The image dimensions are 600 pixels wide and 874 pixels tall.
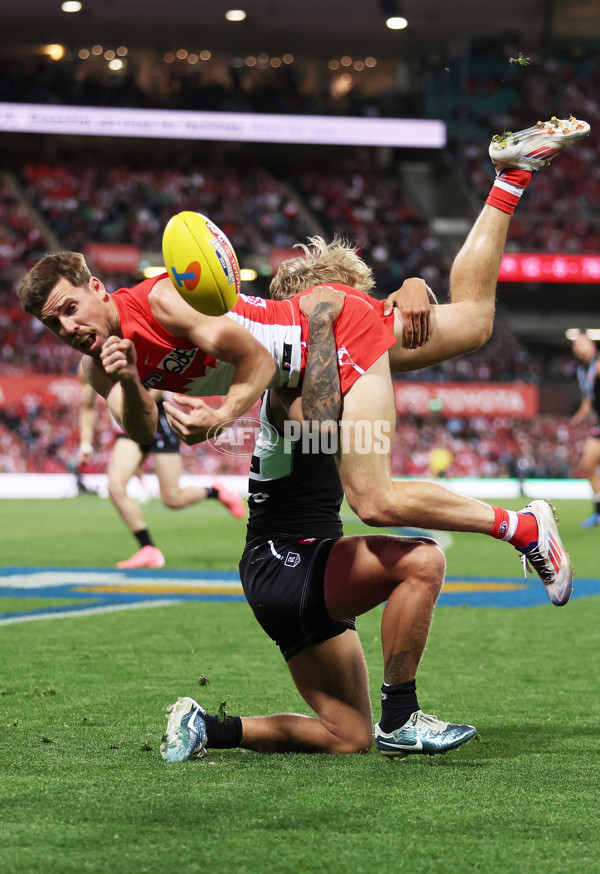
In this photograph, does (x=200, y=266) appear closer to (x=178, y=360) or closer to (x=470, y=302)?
(x=178, y=360)

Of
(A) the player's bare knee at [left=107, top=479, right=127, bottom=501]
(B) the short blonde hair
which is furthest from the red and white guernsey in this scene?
(A) the player's bare knee at [left=107, top=479, right=127, bottom=501]

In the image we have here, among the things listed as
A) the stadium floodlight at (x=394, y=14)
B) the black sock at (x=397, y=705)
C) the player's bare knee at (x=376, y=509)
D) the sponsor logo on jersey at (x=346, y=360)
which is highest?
the stadium floodlight at (x=394, y=14)

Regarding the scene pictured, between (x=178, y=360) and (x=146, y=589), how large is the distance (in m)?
4.95

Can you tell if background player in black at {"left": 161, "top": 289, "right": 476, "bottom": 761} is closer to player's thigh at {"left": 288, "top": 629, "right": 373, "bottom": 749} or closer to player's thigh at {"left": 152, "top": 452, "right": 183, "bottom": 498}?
player's thigh at {"left": 288, "top": 629, "right": 373, "bottom": 749}

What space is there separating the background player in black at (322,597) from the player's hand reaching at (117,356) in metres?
0.69

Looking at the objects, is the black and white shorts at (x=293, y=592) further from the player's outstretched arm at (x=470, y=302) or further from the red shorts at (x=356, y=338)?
the player's outstretched arm at (x=470, y=302)

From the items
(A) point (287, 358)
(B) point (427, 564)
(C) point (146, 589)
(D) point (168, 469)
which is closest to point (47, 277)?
(A) point (287, 358)

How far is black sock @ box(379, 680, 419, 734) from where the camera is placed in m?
3.84

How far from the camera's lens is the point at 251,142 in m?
36.3

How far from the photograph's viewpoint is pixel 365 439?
4.09m

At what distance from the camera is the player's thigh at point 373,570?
12.7 feet

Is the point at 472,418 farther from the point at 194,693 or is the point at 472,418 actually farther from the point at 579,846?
the point at 579,846

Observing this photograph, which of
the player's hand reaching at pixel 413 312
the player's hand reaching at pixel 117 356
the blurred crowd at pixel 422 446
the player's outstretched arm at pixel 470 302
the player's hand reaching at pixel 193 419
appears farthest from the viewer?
the blurred crowd at pixel 422 446

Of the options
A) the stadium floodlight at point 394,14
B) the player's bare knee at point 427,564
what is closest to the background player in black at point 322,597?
the player's bare knee at point 427,564
